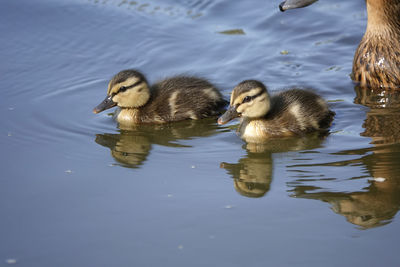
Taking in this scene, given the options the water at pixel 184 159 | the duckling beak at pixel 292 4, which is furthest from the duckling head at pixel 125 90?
the duckling beak at pixel 292 4

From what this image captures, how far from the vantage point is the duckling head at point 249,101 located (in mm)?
4117

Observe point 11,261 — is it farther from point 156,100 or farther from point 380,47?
point 380,47

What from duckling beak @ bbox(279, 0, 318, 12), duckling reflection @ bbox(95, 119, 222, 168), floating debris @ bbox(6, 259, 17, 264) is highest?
duckling beak @ bbox(279, 0, 318, 12)

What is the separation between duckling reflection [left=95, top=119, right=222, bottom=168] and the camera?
3920mm

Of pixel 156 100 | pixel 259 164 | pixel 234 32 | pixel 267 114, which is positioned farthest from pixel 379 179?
pixel 234 32

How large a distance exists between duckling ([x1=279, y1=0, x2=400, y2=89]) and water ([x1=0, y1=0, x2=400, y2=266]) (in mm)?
125

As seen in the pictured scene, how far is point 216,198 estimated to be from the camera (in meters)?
3.34

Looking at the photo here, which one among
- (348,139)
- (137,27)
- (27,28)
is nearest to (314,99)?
(348,139)

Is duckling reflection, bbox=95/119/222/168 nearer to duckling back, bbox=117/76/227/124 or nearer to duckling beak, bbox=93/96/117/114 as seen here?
duckling back, bbox=117/76/227/124

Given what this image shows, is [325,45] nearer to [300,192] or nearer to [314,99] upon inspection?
[314,99]

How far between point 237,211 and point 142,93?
1.54 metres

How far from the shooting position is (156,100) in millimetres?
4555

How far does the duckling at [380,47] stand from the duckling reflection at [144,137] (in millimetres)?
1241

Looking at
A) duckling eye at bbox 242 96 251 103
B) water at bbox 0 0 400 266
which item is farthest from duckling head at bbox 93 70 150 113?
duckling eye at bbox 242 96 251 103
